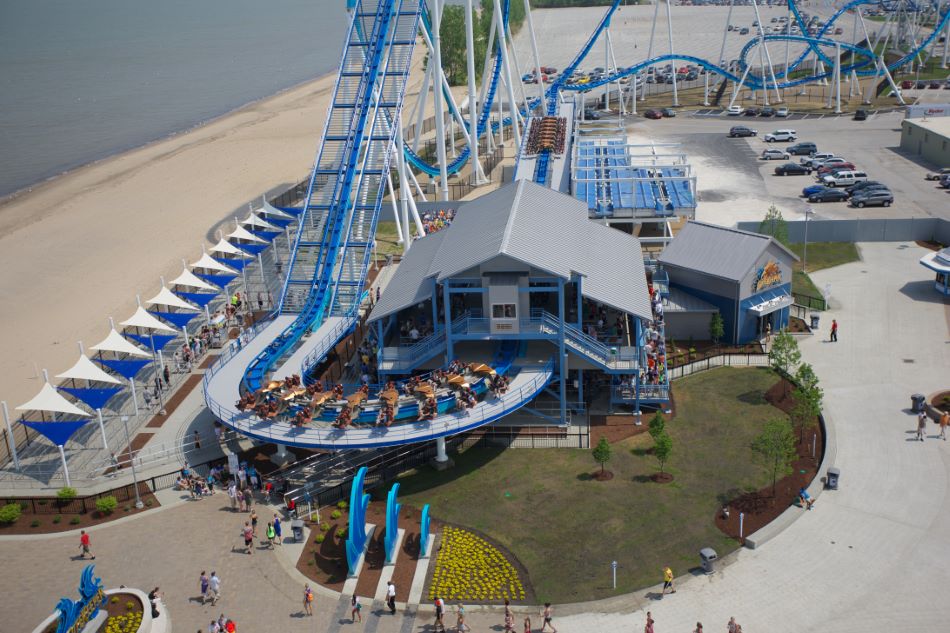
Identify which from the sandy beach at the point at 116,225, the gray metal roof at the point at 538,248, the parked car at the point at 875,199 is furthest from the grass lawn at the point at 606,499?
the parked car at the point at 875,199

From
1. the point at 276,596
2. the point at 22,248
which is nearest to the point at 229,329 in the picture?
the point at 276,596

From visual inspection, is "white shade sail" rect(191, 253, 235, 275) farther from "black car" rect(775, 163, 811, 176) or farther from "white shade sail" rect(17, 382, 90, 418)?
"black car" rect(775, 163, 811, 176)

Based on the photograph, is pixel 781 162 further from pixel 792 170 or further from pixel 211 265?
pixel 211 265

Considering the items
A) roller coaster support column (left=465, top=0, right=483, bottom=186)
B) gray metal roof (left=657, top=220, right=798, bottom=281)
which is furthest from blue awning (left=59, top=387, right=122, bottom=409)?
roller coaster support column (left=465, top=0, right=483, bottom=186)

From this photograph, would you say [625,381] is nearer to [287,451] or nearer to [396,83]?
[287,451]

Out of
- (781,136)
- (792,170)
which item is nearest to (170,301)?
(792,170)
